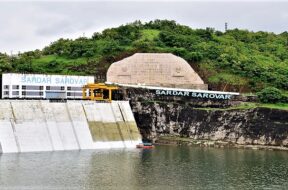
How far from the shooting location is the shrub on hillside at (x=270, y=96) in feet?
316

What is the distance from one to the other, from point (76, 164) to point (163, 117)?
33.1 meters

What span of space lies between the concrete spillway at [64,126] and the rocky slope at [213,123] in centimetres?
568

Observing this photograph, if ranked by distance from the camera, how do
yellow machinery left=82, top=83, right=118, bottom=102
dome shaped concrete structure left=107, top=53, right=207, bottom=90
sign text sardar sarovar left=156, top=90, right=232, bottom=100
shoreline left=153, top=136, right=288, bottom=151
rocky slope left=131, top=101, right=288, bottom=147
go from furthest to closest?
dome shaped concrete structure left=107, top=53, right=207, bottom=90 < sign text sardar sarovar left=156, top=90, right=232, bottom=100 < yellow machinery left=82, top=83, right=118, bottom=102 < rocky slope left=131, top=101, right=288, bottom=147 < shoreline left=153, top=136, right=288, bottom=151

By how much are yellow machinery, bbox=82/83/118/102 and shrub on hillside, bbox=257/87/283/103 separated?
2429cm

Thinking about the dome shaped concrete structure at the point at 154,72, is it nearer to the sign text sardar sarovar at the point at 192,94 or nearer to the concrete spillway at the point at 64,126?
the sign text sardar sarovar at the point at 192,94

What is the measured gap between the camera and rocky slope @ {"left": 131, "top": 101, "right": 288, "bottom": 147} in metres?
88.6

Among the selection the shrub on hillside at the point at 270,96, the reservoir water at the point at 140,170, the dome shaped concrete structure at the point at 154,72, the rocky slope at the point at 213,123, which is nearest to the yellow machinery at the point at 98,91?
the rocky slope at the point at 213,123

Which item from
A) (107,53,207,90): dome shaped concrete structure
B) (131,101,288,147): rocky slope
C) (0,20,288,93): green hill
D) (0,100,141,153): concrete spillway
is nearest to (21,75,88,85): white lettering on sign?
(0,100,141,153): concrete spillway

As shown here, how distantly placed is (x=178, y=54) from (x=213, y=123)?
25531 mm

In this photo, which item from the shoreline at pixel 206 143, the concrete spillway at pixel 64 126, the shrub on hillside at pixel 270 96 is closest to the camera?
the concrete spillway at pixel 64 126

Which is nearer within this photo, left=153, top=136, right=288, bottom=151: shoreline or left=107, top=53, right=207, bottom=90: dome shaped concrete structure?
left=153, top=136, right=288, bottom=151: shoreline

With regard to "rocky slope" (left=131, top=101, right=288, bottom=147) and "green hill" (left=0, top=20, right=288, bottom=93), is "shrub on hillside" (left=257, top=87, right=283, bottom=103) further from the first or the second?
"green hill" (left=0, top=20, right=288, bottom=93)

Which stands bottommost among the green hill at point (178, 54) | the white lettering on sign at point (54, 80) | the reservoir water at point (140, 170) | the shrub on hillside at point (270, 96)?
the reservoir water at point (140, 170)

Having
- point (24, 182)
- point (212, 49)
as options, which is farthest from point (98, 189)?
point (212, 49)
